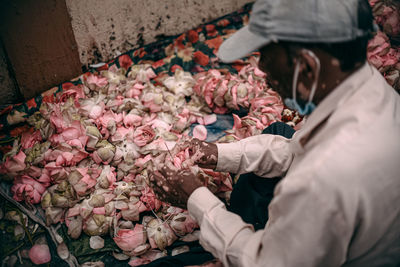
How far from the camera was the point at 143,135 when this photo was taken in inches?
Result: 72.6

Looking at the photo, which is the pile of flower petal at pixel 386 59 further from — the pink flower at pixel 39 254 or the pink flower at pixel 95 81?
the pink flower at pixel 39 254

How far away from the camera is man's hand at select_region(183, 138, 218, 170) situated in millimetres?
1442

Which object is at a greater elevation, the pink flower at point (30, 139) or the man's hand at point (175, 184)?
the pink flower at point (30, 139)

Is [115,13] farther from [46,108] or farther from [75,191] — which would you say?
[75,191]

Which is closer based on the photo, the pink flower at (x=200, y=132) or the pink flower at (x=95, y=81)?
the pink flower at (x=200, y=132)

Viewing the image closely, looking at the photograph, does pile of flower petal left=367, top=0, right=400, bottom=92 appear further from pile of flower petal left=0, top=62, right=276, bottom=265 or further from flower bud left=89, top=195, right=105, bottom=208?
flower bud left=89, top=195, right=105, bottom=208

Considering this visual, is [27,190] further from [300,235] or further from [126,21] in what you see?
[126,21]

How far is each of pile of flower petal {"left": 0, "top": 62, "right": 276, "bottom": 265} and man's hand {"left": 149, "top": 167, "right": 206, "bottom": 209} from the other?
0.18 metres

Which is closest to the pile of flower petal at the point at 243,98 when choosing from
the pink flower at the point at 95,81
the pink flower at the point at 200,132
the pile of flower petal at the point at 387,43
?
the pink flower at the point at 200,132

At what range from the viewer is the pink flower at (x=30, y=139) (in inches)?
69.8

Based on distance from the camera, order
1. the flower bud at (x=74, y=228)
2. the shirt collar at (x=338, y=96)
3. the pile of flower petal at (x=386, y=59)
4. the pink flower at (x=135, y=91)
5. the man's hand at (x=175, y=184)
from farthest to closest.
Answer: the pile of flower petal at (x=386, y=59) → the pink flower at (x=135, y=91) → the flower bud at (x=74, y=228) → the man's hand at (x=175, y=184) → the shirt collar at (x=338, y=96)

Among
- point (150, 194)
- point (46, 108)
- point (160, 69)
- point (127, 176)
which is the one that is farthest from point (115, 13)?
point (150, 194)

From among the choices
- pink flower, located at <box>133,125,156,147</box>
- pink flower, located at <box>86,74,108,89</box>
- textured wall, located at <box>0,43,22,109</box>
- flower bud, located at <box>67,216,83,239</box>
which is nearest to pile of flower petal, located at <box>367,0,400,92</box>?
pink flower, located at <box>133,125,156,147</box>

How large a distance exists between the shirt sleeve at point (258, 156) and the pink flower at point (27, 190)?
1.05m
